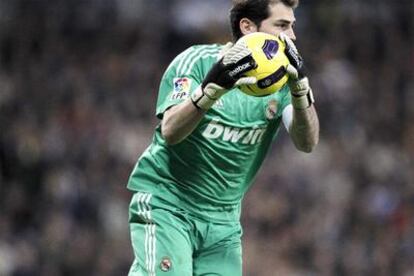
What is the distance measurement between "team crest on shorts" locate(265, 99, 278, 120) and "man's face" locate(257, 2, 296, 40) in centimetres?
44

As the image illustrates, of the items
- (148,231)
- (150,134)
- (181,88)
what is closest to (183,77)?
(181,88)

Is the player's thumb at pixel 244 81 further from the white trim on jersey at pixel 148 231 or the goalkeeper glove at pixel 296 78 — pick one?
the white trim on jersey at pixel 148 231

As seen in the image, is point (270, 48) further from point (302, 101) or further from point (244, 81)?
point (302, 101)

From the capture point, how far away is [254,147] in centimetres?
655

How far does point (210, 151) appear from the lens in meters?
6.43

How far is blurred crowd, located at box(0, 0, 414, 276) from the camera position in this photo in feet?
45.0

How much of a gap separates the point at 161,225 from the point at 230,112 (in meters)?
0.72

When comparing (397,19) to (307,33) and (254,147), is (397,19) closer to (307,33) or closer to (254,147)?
(307,33)

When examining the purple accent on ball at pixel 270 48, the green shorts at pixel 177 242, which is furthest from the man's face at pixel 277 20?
the green shorts at pixel 177 242

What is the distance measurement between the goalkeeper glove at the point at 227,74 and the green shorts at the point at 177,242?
2.73 ft

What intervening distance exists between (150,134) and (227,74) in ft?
30.1

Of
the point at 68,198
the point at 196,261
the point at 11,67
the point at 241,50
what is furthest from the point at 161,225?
the point at 11,67

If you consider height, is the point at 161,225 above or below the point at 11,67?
above

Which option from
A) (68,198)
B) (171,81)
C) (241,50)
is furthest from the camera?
(68,198)
